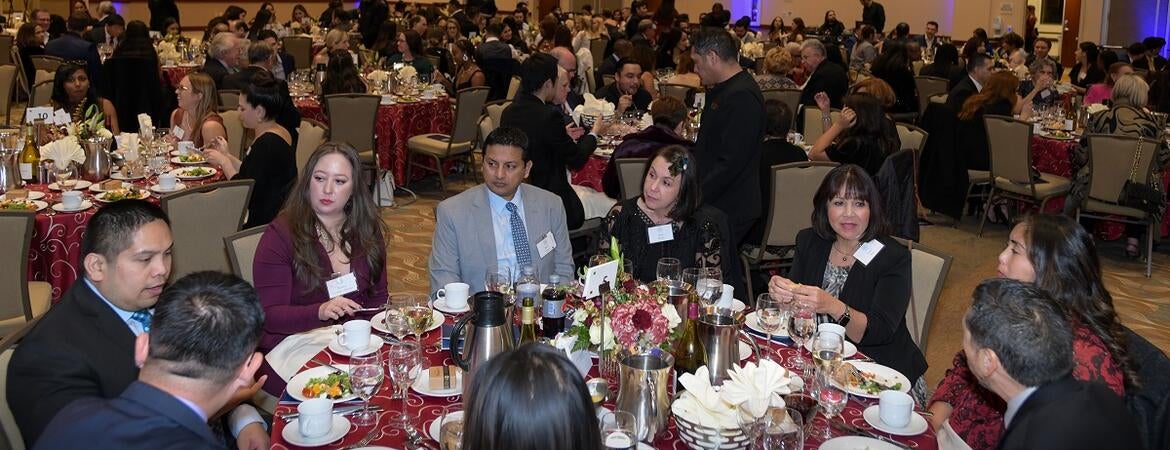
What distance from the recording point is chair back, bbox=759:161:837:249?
17.0 ft

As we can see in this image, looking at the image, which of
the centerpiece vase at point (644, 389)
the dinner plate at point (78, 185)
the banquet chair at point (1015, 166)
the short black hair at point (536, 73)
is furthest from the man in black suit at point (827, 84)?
the centerpiece vase at point (644, 389)

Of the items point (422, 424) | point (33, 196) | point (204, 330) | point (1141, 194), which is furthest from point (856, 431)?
point (1141, 194)

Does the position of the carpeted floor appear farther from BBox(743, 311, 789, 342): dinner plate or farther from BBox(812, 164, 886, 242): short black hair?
BBox(743, 311, 789, 342): dinner plate

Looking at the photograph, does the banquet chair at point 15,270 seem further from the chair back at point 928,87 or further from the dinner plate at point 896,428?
the chair back at point 928,87

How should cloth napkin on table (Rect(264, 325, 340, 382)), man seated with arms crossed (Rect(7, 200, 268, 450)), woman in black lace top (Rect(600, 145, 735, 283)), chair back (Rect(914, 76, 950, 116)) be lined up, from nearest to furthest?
man seated with arms crossed (Rect(7, 200, 268, 450)), cloth napkin on table (Rect(264, 325, 340, 382)), woman in black lace top (Rect(600, 145, 735, 283)), chair back (Rect(914, 76, 950, 116))

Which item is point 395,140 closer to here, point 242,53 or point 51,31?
point 242,53

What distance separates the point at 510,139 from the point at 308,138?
2.70 m

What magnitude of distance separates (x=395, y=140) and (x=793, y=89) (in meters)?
3.44

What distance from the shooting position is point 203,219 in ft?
14.7

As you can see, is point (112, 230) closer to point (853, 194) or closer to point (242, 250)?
point (242, 250)

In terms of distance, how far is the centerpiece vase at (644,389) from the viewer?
231 centimetres

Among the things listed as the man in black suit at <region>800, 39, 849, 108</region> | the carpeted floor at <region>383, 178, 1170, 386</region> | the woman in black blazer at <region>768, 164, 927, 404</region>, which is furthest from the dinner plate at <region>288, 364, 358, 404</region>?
the man in black suit at <region>800, 39, 849, 108</region>

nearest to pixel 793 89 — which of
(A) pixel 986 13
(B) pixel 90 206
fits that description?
(B) pixel 90 206

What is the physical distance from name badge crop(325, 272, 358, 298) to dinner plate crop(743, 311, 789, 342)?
4.03 feet
